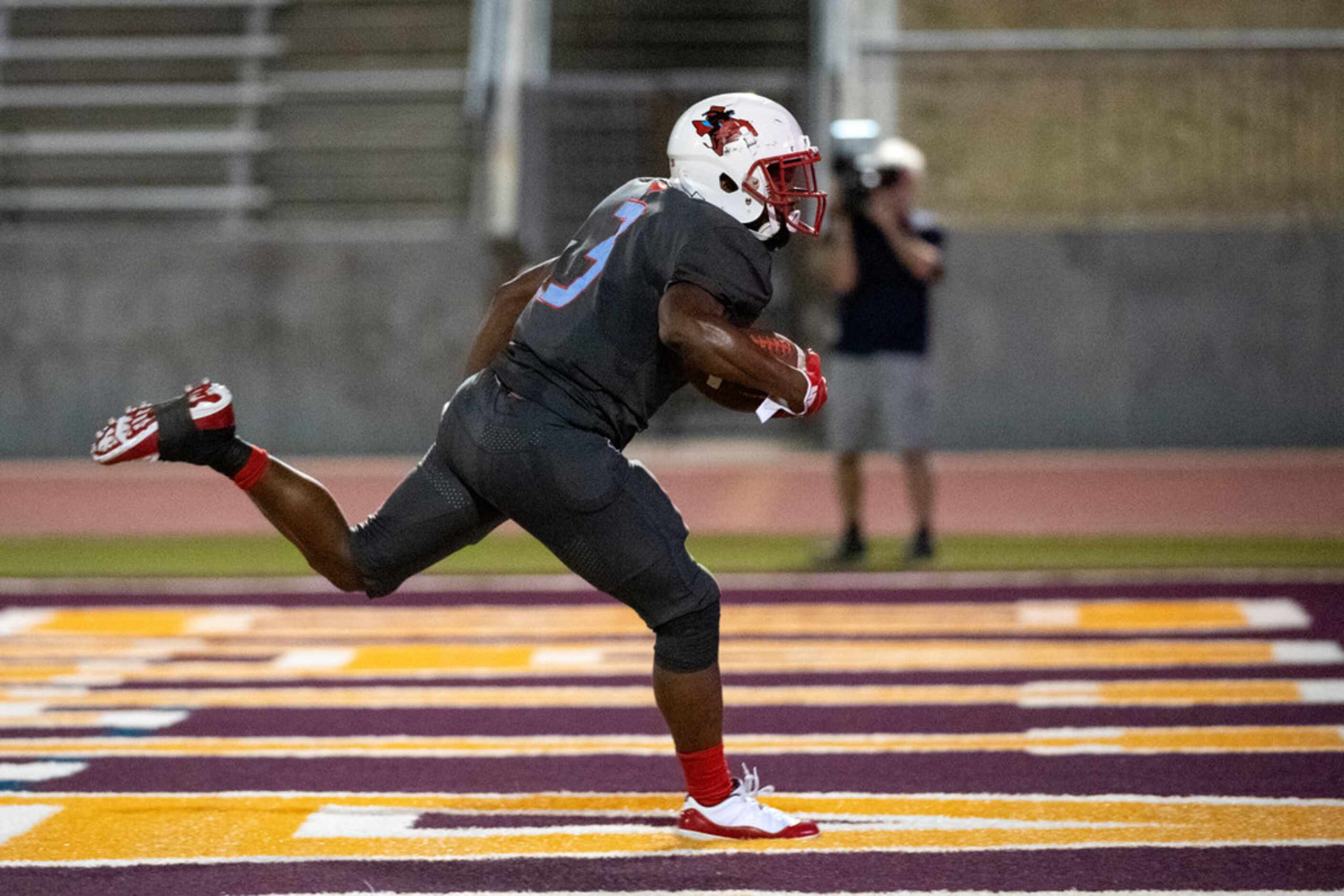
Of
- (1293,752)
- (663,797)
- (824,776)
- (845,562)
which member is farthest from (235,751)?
(845,562)

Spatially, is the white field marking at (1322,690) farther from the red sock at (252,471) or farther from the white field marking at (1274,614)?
the red sock at (252,471)

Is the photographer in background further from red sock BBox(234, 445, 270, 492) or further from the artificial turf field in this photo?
red sock BBox(234, 445, 270, 492)

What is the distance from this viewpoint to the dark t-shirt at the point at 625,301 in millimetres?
4465

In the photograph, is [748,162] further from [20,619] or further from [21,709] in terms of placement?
[20,619]

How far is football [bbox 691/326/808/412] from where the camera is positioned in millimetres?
4484

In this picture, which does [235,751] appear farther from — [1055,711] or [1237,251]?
[1237,251]

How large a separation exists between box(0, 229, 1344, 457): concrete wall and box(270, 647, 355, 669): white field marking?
818cm

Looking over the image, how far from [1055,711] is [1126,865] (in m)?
1.78

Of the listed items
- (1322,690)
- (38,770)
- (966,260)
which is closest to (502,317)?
(38,770)

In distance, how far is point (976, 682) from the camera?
261 inches

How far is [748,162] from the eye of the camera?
4.55 m

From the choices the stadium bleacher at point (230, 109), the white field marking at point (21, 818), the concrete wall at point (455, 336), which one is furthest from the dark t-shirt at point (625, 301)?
the stadium bleacher at point (230, 109)

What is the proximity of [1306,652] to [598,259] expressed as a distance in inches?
146

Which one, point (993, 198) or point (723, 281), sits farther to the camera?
point (993, 198)
